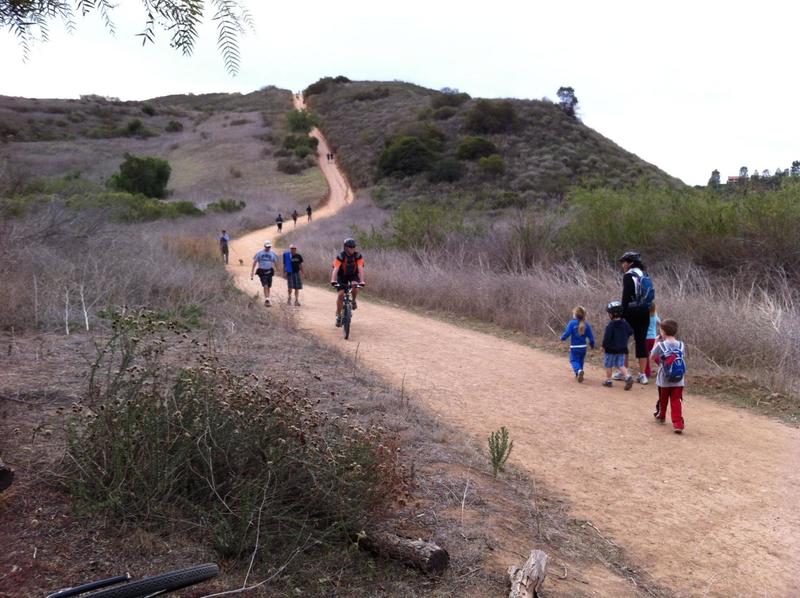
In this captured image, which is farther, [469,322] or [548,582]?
[469,322]

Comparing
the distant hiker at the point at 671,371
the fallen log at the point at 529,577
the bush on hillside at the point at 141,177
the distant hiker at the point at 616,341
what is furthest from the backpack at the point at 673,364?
the bush on hillside at the point at 141,177

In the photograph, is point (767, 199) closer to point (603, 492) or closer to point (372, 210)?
point (603, 492)

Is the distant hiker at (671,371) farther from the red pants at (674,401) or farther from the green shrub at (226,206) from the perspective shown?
the green shrub at (226,206)

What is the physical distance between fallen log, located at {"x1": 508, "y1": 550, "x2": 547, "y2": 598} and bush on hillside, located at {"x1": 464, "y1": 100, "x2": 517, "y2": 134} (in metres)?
48.6

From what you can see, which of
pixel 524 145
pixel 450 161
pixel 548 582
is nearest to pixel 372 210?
pixel 450 161

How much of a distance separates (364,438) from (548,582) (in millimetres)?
1270

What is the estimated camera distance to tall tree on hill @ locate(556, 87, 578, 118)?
5425 cm

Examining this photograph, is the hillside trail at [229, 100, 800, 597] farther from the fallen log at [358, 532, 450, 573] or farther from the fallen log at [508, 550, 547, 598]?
the fallen log at [358, 532, 450, 573]

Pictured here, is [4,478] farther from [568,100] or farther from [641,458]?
[568,100]

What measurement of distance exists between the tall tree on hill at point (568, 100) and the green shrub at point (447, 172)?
16134mm

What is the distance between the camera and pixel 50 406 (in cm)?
478

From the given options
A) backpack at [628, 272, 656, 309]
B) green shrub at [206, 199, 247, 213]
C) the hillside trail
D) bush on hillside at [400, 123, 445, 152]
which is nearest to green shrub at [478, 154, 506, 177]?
bush on hillside at [400, 123, 445, 152]

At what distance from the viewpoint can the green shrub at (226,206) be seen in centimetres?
4022

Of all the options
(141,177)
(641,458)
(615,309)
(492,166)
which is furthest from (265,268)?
(141,177)
